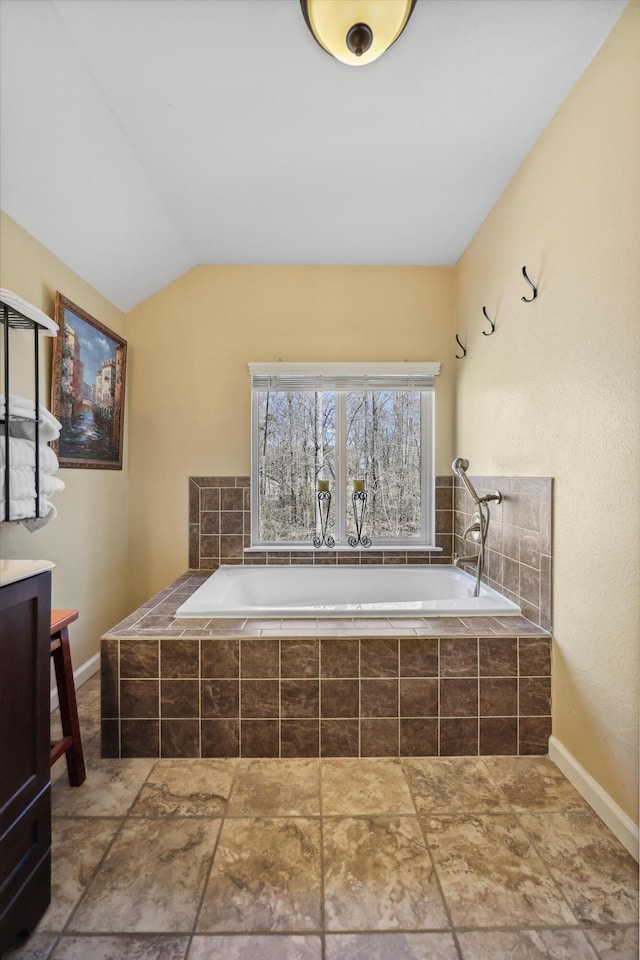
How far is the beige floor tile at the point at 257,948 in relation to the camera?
1.03m

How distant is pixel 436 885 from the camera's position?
120 cm

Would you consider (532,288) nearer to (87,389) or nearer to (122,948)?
(87,389)

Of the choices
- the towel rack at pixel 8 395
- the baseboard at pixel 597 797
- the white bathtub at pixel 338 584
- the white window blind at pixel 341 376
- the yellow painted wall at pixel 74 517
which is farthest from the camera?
the white window blind at pixel 341 376

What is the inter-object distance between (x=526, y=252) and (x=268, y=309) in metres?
1.59

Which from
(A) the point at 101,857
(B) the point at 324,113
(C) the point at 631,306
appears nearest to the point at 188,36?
(B) the point at 324,113

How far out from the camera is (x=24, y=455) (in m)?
1.54

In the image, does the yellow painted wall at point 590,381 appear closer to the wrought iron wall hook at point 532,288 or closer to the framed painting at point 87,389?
the wrought iron wall hook at point 532,288

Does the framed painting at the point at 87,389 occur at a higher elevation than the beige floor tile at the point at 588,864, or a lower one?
higher

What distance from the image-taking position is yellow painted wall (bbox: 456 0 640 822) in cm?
134

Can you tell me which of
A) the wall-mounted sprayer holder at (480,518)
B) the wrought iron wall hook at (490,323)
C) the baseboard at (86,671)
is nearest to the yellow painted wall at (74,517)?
the baseboard at (86,671)

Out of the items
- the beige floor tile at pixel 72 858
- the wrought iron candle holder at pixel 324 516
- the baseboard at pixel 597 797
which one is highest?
the wrought iron candle holder at pixel 324 516

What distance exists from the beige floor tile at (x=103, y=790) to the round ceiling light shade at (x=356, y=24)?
7.68 feet

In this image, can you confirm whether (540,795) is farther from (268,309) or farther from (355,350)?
(268,309)

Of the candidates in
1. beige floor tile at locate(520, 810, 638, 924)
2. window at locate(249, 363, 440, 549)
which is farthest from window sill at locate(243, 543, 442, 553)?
beige floor tile at locate(520, 810, 638, 924)
